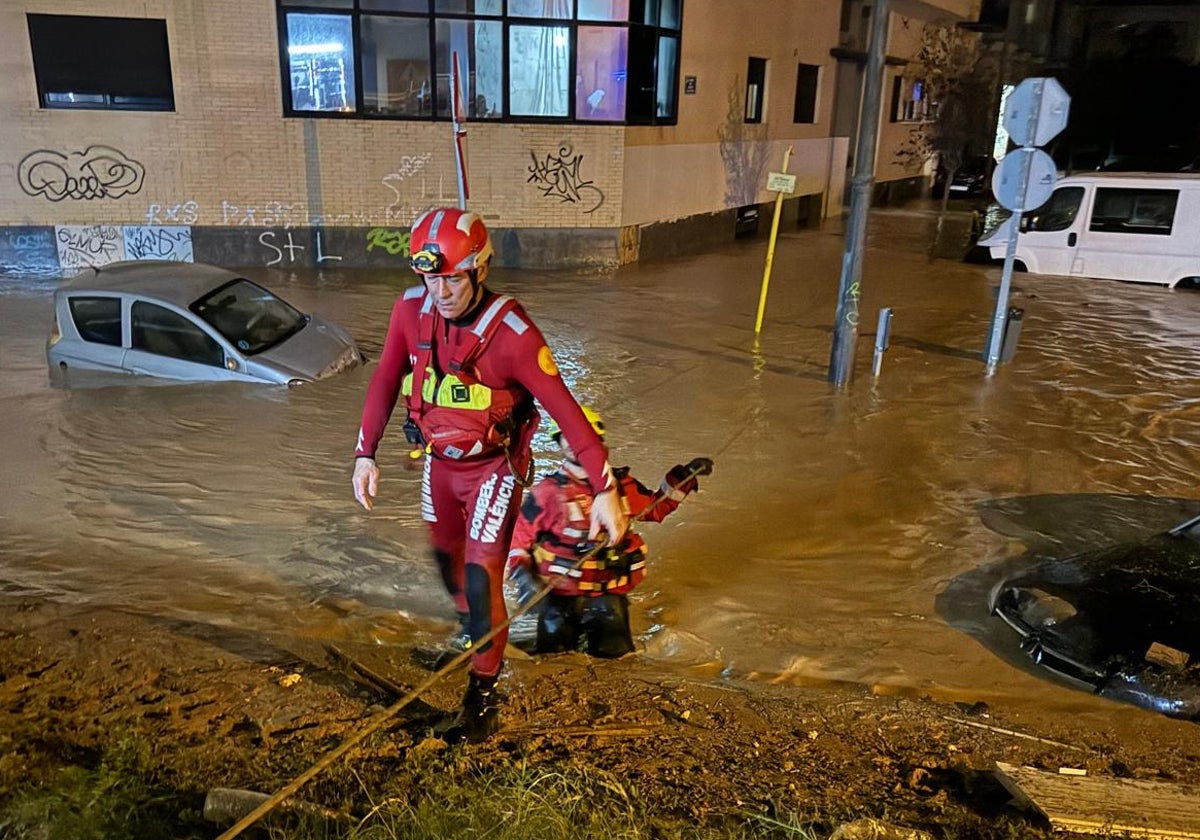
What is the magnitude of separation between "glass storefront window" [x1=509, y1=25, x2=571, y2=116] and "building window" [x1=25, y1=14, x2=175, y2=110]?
5.68m

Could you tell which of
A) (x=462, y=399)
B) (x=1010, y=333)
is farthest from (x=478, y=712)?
(x=1010, y=333)

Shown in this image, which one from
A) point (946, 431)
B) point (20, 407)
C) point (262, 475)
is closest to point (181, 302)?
point (20, 407)

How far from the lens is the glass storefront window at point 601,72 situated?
16.7 meters

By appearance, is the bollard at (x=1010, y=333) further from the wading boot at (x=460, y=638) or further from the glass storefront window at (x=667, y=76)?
the glass storefront window at (x=667, y=76)

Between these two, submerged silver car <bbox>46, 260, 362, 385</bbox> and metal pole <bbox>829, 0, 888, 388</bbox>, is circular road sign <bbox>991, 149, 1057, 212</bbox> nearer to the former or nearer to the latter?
metal pole <bbox>829, 0, 888, 388</bbox>

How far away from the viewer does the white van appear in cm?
1568

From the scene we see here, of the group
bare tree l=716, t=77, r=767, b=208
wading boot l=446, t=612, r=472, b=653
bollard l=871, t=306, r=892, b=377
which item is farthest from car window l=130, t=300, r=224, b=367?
bare tree l=716, t=77, r=767, b=208

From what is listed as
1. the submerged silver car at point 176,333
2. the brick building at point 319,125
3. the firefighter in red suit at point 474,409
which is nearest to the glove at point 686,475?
the firefighter in red suit at point 474,409

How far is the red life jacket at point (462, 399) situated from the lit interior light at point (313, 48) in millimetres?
14091

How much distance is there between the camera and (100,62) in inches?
605

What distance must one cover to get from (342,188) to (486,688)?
14335 millimetres

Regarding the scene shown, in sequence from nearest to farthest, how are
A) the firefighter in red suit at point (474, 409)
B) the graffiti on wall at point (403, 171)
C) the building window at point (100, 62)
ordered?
the firefighter in red suit at point (474, 409)
the building window at point (100, 62)
the graffiti on wall at point (403, 171)

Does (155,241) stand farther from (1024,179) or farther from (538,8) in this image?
(1024,179)

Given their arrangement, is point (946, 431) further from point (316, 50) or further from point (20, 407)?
point (316, 50)
